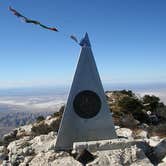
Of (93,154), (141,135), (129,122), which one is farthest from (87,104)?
(129,122)

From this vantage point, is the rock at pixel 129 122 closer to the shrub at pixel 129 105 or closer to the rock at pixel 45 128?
the shrub at pixel 129 105

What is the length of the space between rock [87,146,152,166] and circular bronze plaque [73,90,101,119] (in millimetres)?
2773

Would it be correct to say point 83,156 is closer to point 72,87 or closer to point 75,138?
point 75,138

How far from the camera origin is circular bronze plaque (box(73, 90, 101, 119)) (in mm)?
17500

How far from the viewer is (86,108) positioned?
17.7 metres

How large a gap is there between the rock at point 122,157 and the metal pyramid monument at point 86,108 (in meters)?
2.23

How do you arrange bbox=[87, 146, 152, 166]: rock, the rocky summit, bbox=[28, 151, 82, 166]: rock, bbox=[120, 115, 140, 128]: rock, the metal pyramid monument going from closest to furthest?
bbox=[87, 146, 152, 166]: rock < bbox=[28, 151, 82, 166]: rock < the rocky summit < the metal pyramid monument < bbox=[120, 115, 140, 128]: rock

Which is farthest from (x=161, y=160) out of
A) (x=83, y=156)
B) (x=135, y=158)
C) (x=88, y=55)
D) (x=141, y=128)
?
(x=141, y=128)

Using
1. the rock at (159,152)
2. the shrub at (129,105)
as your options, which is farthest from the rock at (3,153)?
the shrub at (129,105)

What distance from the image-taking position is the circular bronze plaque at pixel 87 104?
17500 millimetres

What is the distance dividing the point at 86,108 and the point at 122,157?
390cm

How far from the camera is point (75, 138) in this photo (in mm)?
17359

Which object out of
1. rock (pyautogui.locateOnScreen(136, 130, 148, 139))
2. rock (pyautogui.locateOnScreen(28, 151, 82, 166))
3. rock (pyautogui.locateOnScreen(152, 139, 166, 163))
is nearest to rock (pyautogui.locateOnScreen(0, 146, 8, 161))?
rock (pyautogui.locateOnScreen(28, 151, 82, 166))

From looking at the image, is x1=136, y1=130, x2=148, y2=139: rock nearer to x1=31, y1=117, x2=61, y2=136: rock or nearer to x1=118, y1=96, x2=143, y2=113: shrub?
x1=31, y1=117, x2=61, y2=136: rock
